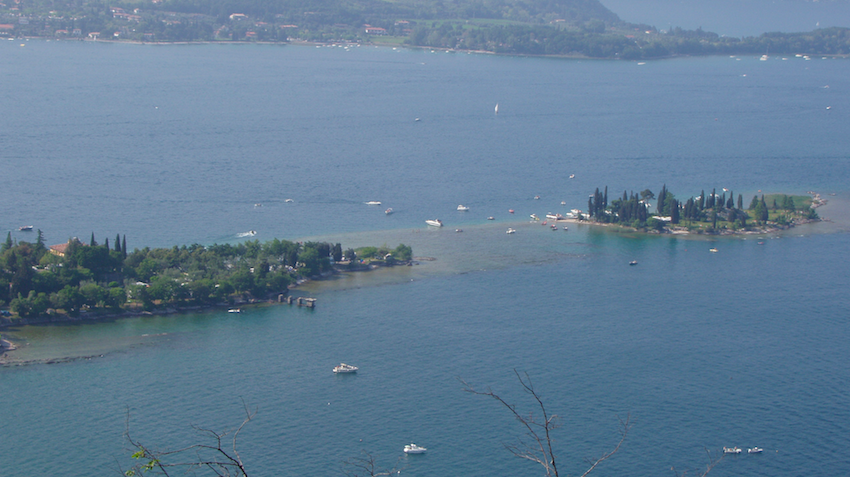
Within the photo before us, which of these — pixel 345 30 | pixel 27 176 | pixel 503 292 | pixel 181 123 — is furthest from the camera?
pixel 345 30

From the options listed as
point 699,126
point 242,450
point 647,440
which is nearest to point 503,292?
point 647,440

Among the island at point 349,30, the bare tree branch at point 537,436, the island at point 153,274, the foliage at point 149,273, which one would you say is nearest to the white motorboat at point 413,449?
the bare tree branch at point 537,436

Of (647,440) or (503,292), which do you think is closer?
(647,440)

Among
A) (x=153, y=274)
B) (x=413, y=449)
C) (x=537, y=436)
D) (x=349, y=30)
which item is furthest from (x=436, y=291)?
(x=349, y=30)

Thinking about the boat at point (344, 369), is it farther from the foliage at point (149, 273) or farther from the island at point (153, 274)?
the foliage at point (149, 273)

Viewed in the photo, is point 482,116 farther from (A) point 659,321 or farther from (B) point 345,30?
(B) point 345,30

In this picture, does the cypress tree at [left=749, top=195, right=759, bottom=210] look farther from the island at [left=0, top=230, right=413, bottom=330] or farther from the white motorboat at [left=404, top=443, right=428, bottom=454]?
the white motorboat at [left=404, top=443, right=428, bottom=454]

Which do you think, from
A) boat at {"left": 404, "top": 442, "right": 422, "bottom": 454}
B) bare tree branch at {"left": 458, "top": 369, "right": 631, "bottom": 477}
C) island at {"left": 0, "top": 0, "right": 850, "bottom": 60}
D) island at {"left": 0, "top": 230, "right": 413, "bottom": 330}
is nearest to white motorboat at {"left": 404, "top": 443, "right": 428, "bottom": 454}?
boat at {"left": 404, "top": 442, "right": 422, "bottom": 454}
